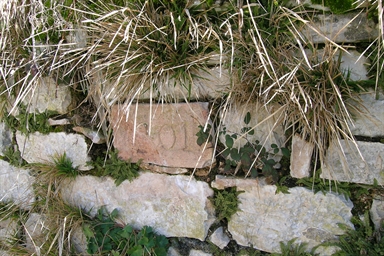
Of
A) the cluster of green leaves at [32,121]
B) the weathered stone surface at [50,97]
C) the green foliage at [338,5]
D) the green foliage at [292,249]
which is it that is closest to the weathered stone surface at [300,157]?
the green foliage at [292,249]

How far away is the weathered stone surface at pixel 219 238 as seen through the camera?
189cm

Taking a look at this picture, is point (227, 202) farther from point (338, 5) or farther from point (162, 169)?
point (338, 5)

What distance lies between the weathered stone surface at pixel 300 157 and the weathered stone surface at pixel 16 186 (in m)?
1.61

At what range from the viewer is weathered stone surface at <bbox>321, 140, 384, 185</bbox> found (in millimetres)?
1572

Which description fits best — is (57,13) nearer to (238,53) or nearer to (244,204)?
(238,53)

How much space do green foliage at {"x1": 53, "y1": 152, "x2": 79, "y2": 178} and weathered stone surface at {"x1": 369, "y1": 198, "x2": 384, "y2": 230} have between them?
5.35ft

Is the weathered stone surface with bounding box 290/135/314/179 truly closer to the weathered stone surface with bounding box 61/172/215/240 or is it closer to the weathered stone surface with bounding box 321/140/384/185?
the weathered stone surface with bounding box 321/140/384/185

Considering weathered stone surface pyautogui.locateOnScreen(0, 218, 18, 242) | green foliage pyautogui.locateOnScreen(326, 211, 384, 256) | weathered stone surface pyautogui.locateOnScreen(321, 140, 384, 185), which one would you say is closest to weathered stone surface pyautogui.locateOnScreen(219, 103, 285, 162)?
weathered stone surface pyautogui.locateOnScreen(321, 140, 384, 185)

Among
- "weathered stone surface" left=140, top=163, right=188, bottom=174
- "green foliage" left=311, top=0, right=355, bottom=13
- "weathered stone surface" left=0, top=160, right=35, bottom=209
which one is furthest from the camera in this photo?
"weathered stone surface" left=0, top=160, right=35, bottom=209

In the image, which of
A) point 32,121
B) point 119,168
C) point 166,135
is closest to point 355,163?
point 166,135

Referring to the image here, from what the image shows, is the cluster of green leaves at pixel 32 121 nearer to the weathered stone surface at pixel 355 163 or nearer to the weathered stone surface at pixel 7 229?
the weathered stone surface at pixel 7 229

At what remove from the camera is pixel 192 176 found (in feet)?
6.37

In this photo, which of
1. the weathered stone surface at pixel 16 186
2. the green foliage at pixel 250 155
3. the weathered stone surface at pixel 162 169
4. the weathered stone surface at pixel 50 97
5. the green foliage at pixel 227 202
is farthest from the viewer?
the weathered stone surface at pixel 16 186

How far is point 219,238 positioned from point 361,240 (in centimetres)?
69
